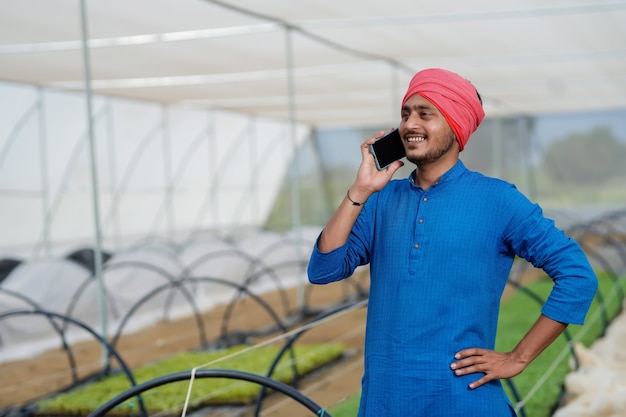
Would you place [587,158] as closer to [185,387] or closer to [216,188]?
[216,188]

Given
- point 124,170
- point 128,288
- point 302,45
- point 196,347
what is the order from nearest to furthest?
point 196,347, point 302,45, point 128,288, point 124,170

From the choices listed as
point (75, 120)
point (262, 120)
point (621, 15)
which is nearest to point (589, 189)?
point (262, 120)

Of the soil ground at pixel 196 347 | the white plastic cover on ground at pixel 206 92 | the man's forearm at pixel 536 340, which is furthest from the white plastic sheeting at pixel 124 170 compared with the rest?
the man's forearm at pixel 536 340

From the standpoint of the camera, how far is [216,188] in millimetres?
17531

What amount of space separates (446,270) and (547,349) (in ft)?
16.9

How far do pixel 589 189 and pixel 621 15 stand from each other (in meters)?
14.0

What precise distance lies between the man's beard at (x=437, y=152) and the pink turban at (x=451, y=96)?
2cm

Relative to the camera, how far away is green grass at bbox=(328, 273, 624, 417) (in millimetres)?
5215

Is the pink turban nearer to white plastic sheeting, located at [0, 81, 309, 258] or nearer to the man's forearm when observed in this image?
the man's forearm

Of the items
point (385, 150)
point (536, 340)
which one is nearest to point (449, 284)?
point (536, 340)

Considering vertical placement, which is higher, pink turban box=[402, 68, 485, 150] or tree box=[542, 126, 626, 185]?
pink turban box=[402, 68, 485, 150]

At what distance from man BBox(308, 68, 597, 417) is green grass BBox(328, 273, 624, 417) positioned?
2.74m

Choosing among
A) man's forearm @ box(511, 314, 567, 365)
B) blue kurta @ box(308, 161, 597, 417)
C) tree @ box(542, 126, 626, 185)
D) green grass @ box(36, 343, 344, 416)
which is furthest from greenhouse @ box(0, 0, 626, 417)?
man's forearm @ box(511, 314, 567, 365)

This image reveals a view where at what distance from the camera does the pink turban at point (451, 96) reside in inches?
80.0
